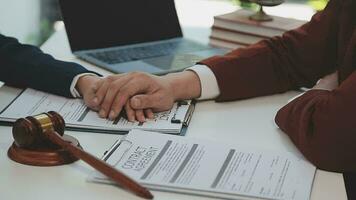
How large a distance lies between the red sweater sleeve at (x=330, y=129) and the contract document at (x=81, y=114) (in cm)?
22

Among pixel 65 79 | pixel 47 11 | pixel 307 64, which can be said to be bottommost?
pixel 47 11

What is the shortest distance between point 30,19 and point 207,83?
1.76 meters

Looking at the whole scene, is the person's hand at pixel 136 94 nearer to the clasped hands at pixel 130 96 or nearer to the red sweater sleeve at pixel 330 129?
the clasped hands at pixel 130 96

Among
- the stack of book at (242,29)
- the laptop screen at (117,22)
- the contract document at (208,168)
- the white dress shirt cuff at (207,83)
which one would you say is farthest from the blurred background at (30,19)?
the contract document at (208,168)

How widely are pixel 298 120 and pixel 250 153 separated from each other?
139 mm

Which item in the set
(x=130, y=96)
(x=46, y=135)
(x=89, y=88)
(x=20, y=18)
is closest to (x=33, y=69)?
(x=89, y=88)

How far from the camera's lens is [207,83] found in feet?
4.08

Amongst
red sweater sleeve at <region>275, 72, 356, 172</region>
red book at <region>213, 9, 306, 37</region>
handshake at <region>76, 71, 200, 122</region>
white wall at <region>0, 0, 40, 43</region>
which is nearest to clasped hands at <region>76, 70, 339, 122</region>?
handshake at <region>76, 71, 200, 122</region>

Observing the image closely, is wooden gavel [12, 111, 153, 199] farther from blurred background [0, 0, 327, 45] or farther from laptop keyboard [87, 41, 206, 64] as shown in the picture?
blurred background [0, 0, 327, 45]

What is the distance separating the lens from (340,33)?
128cm

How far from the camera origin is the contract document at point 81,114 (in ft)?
3.43

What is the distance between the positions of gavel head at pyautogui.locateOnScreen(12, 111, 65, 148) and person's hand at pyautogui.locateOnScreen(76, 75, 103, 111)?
0.65 ft

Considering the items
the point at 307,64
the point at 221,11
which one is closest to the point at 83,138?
the point at 307,64

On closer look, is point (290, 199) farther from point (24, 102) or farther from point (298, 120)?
point (24, 102)
